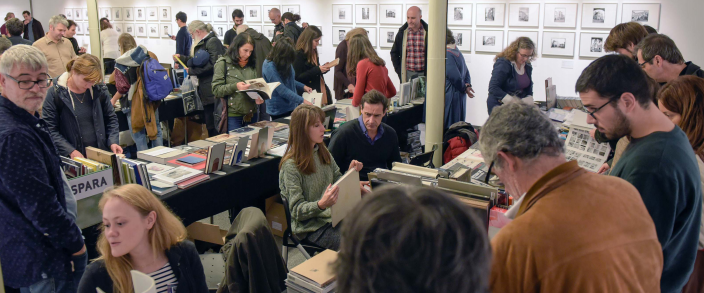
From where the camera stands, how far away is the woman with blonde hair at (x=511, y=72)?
5.88 meters

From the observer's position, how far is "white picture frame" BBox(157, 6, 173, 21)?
12094mm

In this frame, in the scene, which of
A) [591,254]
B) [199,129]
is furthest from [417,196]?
[199,129]

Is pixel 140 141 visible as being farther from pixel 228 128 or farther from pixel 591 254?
pixel 591 254

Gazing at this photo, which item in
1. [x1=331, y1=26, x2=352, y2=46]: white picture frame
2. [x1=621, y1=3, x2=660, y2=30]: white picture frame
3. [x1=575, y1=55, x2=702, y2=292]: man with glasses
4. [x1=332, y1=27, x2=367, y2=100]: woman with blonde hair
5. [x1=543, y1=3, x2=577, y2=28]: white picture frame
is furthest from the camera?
[x1=331, y1=26, x2=352, y2=46]: white picture frame

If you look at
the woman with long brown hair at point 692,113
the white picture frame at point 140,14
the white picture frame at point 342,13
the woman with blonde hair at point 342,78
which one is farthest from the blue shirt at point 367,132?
the white picture frame at point 140,14

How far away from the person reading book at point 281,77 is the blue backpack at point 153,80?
3.62 ft

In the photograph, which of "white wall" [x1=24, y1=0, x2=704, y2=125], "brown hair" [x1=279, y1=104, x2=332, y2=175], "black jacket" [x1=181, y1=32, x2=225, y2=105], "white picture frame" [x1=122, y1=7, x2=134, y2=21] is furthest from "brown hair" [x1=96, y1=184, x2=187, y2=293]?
"white picture frame" [x1=122, y1=7, x2=134, y2=21]

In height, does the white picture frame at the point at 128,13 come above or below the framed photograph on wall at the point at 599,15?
above

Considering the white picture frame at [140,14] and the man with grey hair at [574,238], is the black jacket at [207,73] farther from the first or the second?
the white picture frame at [140,14]

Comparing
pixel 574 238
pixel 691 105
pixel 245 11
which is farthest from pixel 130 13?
pixel 574 238

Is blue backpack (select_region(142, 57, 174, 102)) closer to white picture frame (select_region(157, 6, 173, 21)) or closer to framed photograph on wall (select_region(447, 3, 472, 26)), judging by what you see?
framed photograph on wall (select_region(447, 3, 472, 26))

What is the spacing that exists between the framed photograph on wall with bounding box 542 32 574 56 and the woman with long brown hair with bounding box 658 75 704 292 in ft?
19.6

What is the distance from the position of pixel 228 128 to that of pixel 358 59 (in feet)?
5.57

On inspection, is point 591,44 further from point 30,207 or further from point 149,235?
point 30,207
